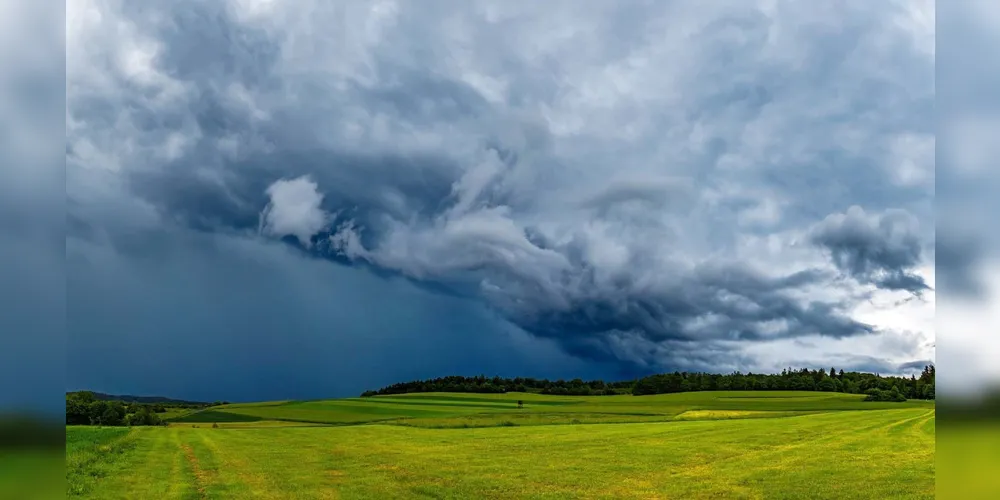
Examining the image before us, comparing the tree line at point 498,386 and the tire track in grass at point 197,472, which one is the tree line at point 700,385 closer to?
the tree line at point 498,386

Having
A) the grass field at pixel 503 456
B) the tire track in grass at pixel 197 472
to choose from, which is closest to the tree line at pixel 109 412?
the grass field at pixel 503 456

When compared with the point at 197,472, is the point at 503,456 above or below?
below

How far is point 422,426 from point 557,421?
14495 mm

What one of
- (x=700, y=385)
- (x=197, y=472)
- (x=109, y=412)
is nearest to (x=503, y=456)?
(x=197, y=472)

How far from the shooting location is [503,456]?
122 feet

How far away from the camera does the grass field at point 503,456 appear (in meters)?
25.7

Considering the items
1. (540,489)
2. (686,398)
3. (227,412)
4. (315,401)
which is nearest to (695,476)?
(540,489)

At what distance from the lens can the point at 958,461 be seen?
582 cm

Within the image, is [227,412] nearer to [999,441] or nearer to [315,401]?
[315,401]

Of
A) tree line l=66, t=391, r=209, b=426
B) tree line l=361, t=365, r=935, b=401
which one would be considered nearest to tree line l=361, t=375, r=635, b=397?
tree line l=361, t=365, r=935, b=401

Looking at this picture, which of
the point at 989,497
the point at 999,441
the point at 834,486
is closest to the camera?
the point at 999,441

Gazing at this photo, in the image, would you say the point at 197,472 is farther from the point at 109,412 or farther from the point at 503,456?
the point at 109,412

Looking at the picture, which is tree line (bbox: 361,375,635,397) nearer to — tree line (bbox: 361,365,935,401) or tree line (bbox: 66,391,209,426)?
tree line (bbox: 361,365,935,401)

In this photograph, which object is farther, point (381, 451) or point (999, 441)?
point (381, 451)
